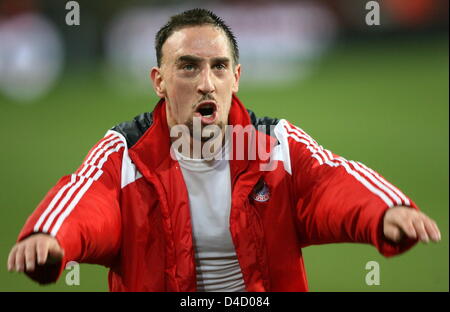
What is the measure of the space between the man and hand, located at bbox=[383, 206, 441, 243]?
0.55 ft

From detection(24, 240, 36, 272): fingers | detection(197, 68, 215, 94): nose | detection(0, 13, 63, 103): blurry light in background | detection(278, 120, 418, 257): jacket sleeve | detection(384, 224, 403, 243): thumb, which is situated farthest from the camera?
detection(0, 13, 63, 103): blurry light in background

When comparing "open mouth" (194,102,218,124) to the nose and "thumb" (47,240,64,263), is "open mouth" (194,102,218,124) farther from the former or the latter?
"thumb" (47,240,64,263)

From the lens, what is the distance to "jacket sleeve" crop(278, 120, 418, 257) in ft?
7.56

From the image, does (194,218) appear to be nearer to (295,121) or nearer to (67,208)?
(67,208)

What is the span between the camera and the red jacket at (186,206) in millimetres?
2590

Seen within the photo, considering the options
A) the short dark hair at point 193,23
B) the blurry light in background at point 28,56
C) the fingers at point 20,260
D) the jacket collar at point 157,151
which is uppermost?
the blurry light in background at point 28,56

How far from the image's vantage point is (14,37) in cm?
1088

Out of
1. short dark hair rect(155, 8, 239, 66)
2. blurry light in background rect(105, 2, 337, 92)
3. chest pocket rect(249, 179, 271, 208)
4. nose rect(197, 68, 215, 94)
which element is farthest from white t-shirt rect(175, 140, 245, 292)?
blurry light in background rect(105, 2, 337, 92)

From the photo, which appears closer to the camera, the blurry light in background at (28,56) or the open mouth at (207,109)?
the open mouth at (207,109)

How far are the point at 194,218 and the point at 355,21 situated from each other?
10.2m

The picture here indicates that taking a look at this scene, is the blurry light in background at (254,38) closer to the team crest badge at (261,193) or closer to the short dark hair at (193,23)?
the short dark hair at (193,23)

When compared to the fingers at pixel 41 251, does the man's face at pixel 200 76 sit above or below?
above

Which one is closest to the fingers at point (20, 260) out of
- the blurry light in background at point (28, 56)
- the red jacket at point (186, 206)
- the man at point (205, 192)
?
the man at point (205, 192)

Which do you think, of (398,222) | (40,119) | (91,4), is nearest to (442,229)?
(398,222)
